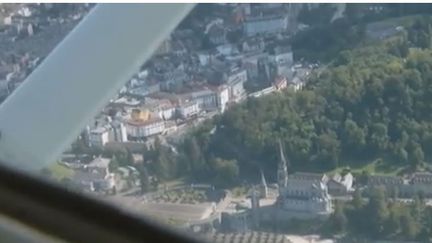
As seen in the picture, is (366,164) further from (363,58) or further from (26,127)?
(26,127)

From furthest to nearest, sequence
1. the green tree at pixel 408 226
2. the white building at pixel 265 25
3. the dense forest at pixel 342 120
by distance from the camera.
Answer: the white building at pixel 265 25 → the dense forest at pixel 342 120 → the green tree at pixel 408 226

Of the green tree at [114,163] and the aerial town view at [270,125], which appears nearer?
the aerial town view at [270,125]

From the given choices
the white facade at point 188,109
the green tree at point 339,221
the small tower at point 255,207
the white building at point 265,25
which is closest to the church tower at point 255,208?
the small tower at point 255,207

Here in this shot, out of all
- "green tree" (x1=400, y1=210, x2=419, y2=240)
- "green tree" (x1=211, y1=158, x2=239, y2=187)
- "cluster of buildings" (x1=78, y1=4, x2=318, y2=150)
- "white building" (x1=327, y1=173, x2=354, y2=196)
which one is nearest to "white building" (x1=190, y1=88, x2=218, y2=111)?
"cluster of buildings" (x1=78, y1=4, x2=318, y2=150)

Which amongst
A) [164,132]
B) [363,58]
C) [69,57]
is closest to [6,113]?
[69,57]

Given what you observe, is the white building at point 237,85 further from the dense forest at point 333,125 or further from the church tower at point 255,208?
the church tower at point 255,208

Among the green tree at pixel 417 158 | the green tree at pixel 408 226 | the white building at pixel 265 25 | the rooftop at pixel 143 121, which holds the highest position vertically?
the white building at pixel 265 25

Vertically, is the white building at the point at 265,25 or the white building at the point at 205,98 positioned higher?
the white building at the point at 265,25
